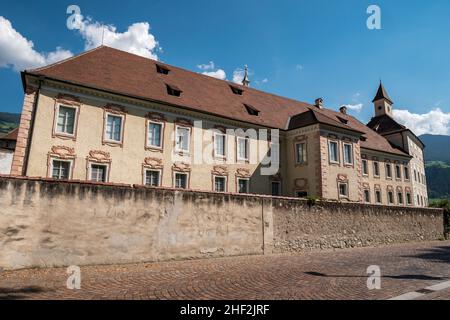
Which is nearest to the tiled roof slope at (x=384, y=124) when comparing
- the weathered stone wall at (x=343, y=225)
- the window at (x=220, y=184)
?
the weathered stone wall at (x=343, y=225)

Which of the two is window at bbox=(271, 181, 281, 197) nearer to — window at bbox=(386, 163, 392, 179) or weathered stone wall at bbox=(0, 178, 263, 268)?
weathered stone wall at bbox=(0, 178, 263, 268)

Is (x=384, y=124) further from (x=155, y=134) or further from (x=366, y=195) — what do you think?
(x=155, y=134)

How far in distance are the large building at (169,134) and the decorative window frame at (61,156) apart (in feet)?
0.16

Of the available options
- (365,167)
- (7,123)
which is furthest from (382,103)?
(7,123)

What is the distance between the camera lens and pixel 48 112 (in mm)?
17047

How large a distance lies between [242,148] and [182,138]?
4883 millimetres

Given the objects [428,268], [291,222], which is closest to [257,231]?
[291,222]

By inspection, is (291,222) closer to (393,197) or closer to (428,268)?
(428,268)

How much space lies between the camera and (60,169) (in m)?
17.2

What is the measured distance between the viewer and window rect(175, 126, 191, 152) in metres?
21.1

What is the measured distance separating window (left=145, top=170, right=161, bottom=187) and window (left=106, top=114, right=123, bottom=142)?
265cm

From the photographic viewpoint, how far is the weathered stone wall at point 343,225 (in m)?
15.5

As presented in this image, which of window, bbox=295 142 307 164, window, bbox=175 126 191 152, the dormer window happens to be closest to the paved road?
window, bbox=175 126 191 152

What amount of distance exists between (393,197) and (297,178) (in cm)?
1682
